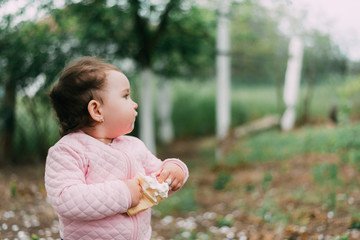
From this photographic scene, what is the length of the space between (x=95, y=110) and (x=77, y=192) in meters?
0.41

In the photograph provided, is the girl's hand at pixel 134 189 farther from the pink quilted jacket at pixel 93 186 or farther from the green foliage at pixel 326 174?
the green foliage at pixel 326 174

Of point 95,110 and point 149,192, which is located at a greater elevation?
point 95,110

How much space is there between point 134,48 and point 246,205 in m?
3.71

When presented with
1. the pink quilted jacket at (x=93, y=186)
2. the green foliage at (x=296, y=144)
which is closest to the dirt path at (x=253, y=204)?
the green foliage at (x=296, y=144)

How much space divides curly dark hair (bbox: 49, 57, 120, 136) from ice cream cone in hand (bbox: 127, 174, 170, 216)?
0.40 m

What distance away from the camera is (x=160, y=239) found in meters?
4.27

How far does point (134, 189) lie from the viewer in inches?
72.2

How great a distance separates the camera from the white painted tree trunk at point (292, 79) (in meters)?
8.91

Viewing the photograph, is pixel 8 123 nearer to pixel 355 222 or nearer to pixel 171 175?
pixel 355 222

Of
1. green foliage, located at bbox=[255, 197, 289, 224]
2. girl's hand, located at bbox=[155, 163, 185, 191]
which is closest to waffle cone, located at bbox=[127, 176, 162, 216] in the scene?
girl's hand, located at bbox=[155, 163, 185, 191]

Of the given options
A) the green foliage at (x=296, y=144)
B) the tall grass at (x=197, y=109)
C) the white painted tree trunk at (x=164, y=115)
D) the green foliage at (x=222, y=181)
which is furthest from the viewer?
the white painted tree trunk at (x=164, y=115)

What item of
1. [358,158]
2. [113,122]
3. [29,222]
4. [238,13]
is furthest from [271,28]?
[113,122]

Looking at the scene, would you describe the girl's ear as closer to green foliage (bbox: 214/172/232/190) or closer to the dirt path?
the dirt path

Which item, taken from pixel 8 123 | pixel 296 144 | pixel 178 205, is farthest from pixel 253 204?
pixel 8 123
